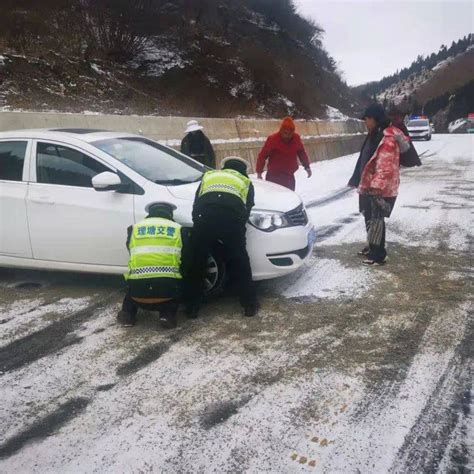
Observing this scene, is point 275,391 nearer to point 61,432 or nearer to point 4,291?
point 61,432

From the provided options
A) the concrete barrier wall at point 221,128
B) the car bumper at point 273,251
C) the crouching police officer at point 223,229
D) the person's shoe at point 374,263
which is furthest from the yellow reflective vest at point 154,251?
the concrete barrier wall at point 221,128

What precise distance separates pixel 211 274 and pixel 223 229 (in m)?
0.56

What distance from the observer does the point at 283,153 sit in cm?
743

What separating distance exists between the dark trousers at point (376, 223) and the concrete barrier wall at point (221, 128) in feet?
17.7

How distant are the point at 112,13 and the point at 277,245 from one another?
78.8 ft

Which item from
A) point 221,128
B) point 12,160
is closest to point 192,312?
point 12,160

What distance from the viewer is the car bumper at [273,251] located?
4.82 m

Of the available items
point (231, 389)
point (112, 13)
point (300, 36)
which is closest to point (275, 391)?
point (231, 389)

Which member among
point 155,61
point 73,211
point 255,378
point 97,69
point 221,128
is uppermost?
point 155,61

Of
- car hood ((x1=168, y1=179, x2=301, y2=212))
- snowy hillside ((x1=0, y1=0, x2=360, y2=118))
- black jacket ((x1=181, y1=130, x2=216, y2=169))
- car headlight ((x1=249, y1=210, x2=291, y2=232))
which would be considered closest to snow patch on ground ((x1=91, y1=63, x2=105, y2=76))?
snowy hillside ((x1=0, y1=0, x2=360, y2=118))

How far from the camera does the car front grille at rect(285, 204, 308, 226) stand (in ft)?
16.5

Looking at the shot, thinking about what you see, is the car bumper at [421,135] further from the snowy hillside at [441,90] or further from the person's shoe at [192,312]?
the person's shoe at [192,312]

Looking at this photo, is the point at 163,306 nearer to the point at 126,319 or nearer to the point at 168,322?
the point at 168,322

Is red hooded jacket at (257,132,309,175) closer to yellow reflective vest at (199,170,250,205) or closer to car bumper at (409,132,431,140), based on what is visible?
yellow reflective vest at (199,170,250,205)
